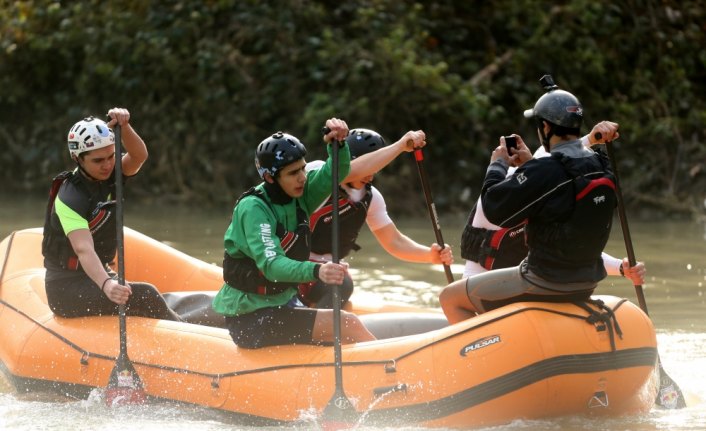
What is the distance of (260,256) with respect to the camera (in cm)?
603

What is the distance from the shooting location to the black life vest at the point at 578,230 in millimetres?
5777

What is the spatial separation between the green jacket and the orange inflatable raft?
251 mm

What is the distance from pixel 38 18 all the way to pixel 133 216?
11.0ft

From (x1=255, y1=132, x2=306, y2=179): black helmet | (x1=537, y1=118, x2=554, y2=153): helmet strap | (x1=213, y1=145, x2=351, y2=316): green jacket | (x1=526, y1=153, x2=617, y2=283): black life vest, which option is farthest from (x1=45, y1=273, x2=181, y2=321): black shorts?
(x1=537, y1=118, x2=554, y2=153): helmet strap

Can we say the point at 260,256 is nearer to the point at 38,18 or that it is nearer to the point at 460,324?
the point at 460,324

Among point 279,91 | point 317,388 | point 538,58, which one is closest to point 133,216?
point 279,91

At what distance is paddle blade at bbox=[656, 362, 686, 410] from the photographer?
258 inches

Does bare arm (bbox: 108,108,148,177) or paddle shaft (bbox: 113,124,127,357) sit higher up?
bare arm (bbox: 108,108,148,177)

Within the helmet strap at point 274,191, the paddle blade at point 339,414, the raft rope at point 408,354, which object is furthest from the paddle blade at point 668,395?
the helmet strap at point 274,191

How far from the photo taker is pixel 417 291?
10133 millimetres

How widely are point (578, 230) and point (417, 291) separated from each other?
441cm

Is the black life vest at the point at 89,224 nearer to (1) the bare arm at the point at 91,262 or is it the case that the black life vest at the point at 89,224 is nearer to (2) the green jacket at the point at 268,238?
(1) the bare arm at the point at 91,262

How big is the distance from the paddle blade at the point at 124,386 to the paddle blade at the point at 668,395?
250 cm

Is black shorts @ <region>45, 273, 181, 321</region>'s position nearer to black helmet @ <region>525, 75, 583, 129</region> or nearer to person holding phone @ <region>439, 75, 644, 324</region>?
person holding phone @ <region>439, 75, 644, 324</region>
